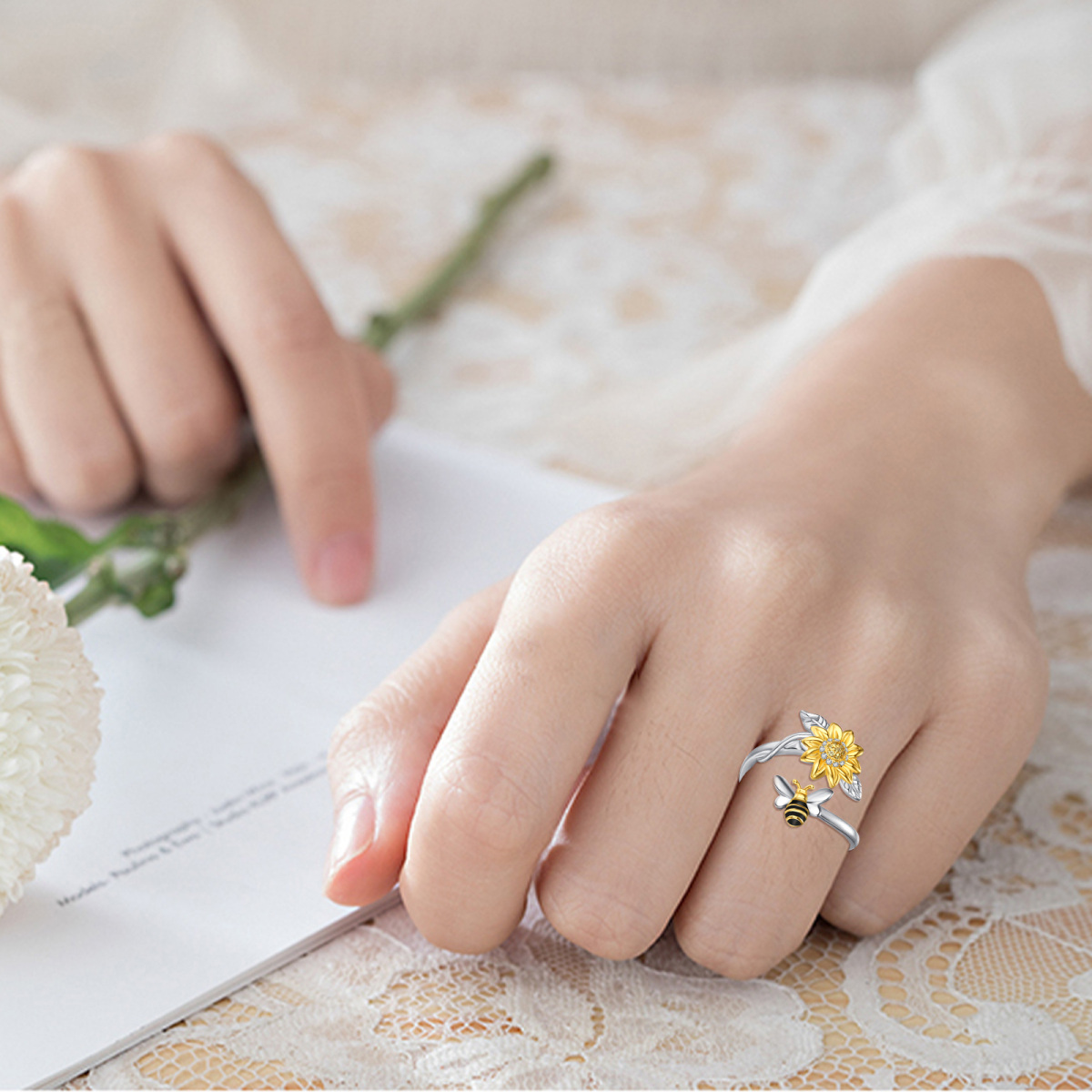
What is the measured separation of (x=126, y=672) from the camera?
514 millimetres

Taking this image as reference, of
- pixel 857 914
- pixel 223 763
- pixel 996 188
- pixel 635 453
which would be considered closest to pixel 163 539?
pixel 223 763

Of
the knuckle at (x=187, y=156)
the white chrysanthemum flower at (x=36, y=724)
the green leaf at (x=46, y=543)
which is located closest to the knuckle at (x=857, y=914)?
the white chrysanthemum flower at (x=36, y=724)

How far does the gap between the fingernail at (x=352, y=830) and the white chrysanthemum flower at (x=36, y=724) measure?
0.25ft

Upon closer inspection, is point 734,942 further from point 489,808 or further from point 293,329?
point 293,329

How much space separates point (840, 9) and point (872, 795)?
113 cm

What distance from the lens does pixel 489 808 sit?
1.10 ft

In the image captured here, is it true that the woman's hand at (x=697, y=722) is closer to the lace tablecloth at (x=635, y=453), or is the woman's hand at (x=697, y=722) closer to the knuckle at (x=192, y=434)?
the lace tablecloth at (x=635, y=453)

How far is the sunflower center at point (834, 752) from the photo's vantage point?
366 mm

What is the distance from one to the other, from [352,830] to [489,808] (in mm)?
53

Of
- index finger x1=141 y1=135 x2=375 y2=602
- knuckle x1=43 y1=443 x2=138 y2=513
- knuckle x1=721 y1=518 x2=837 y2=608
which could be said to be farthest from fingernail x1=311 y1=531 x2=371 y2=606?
knuckle x1=721 y1=518 x2=837 y2=608

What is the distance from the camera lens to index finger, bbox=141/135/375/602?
0.57 m

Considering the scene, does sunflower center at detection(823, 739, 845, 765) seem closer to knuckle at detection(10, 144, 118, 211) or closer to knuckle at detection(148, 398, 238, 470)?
knuckle at detection(148, 398, 238, 470)

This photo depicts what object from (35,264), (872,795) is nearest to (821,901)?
(872,795)

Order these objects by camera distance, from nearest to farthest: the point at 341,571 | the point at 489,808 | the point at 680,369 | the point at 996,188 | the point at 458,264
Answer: the point at 489,808, the point at 341,571, the point at 996,188, the point at 680,369, the point at 458,264
